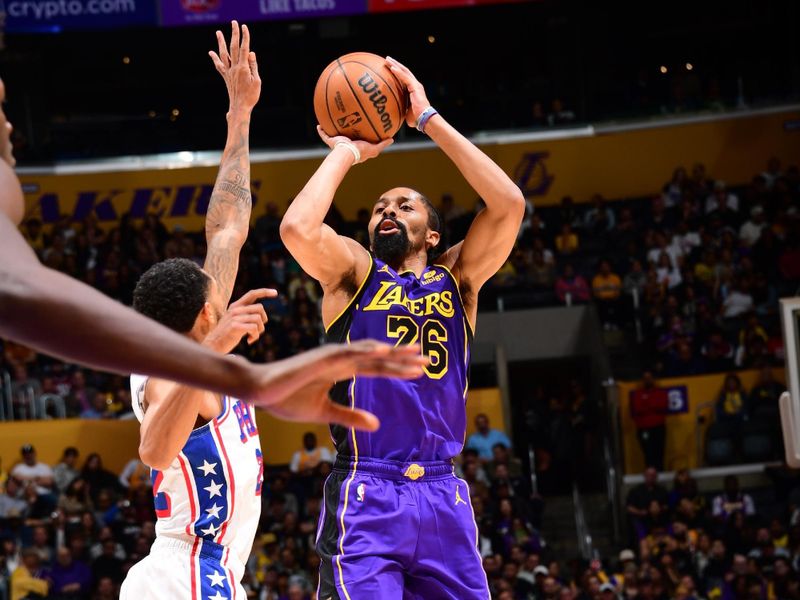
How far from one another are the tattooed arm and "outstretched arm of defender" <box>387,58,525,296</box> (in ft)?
2.31

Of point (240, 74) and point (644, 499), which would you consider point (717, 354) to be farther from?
point (240, 74)

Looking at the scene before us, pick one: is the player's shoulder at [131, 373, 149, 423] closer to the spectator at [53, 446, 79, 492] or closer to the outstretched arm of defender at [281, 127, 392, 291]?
the outstretched arm of defender at [281, 127, 392, 291]

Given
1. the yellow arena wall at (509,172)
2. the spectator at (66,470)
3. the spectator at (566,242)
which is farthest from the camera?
the yellow arena wall at (509,172)

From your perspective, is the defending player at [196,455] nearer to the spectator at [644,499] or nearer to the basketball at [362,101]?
the basketball at [362,101]

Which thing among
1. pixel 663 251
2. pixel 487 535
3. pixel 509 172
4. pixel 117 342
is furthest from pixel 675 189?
pixel 117 342

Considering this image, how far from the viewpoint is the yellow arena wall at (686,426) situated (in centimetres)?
1694

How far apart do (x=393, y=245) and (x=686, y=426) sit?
41.6 ft

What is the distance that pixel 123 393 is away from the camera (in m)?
16.5

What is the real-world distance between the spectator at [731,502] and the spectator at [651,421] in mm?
1453

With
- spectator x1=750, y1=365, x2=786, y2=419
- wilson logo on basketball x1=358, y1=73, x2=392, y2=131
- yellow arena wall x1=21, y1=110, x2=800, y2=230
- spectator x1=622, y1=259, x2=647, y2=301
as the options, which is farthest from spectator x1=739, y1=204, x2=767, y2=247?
wilson logo on basketball x1=358, y1=73, x2=392, y2=131

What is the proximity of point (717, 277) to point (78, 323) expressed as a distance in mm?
18157

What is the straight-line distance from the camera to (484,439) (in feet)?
52.0

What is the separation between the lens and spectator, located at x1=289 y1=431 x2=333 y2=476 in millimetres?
15367

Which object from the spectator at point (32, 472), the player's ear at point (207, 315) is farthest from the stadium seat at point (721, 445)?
the player's ear at point (207, 315)
